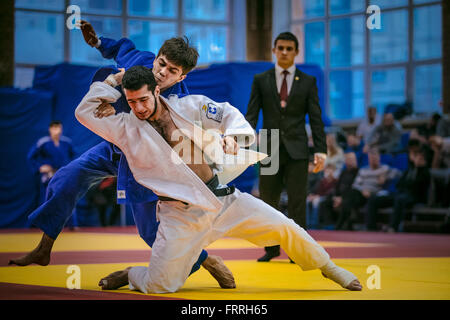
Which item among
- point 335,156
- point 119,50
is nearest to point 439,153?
point 335,156

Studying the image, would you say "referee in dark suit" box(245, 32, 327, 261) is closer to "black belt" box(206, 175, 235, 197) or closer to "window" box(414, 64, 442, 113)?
"black belt" box(206, 175, 235, 197)

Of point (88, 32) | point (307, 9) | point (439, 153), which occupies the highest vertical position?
point (307, 9)

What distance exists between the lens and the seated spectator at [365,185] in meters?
9.33

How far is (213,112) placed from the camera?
10.2 feet

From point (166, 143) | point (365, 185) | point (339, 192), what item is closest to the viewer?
point (166, 143)

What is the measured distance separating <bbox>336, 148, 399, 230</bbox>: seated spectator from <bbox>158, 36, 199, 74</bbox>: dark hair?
20.9 feet

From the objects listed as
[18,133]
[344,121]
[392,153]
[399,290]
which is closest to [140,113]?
[399,290]

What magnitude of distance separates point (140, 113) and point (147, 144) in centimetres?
15

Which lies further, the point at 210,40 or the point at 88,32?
the point at 210,40

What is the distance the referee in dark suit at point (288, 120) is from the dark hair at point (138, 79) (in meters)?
2.06

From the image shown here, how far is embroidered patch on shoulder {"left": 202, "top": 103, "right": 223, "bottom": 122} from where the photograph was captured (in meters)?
3.12

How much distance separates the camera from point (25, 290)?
318cm

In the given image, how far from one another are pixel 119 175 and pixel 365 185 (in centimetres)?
653

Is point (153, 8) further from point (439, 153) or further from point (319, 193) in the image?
point (439, 153)
